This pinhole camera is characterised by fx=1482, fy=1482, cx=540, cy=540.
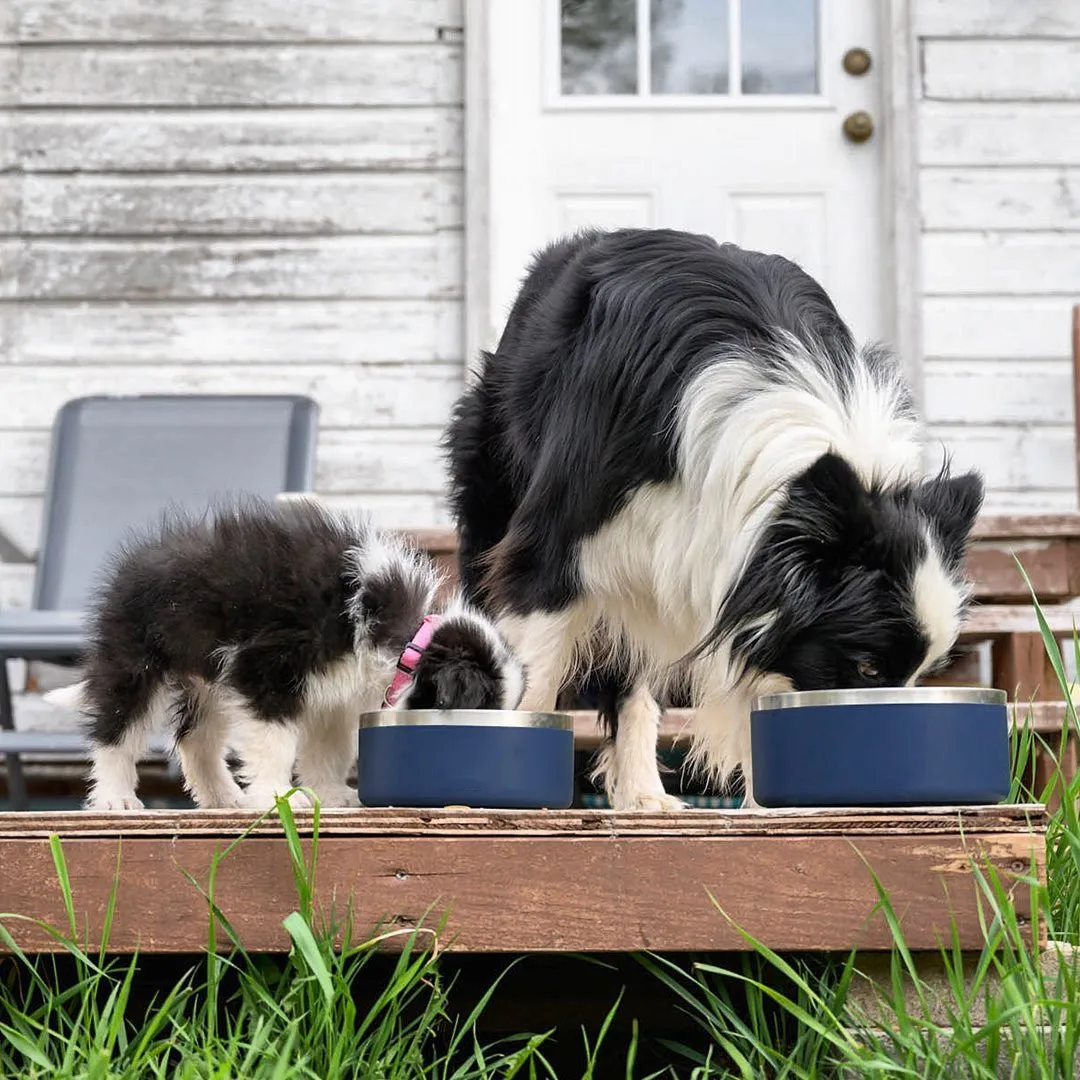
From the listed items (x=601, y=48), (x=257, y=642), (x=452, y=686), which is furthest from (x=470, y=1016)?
(x=601, y=48)

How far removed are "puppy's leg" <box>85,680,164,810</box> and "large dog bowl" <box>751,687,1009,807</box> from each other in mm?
1219

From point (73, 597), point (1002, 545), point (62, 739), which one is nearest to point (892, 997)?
point (1002, 545)

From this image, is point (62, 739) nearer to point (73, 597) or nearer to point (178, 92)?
point (73, 597)

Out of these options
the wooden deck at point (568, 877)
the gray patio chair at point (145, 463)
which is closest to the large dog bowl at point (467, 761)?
the wooden deck at point (568, 877)

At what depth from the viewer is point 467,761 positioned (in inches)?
74.0

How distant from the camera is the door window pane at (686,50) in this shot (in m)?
5.00

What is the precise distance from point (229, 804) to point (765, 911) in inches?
52.2

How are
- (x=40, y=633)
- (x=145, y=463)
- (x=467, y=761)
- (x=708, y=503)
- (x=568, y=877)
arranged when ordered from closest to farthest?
1. (x=568, y=877)
2. (x=467, y=761)
3. (x=708, y=503)
4. (x=40, y=633)
5. (x=145, y=463)

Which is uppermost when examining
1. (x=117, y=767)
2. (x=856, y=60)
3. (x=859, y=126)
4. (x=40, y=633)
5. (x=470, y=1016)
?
(x=856, y=60)

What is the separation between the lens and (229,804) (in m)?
2.75

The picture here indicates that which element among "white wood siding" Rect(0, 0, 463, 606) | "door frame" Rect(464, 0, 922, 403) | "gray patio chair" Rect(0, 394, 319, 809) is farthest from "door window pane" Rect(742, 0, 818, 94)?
"gray patio chair" Rect(0, 394, 319, 809)

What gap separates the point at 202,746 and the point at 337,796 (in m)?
0.27

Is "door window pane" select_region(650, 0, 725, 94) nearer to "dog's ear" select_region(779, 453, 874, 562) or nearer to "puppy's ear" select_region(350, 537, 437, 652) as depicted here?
"puppy's ear" select_region(350, 537, 437, 652)

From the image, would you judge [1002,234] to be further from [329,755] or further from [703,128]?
[329,755]
